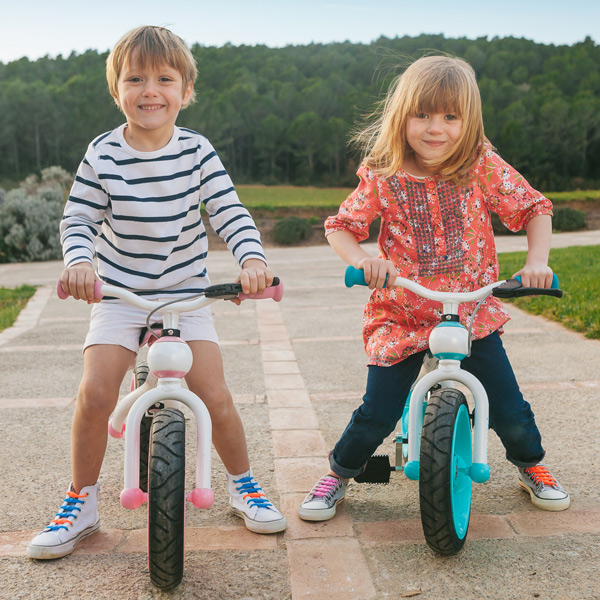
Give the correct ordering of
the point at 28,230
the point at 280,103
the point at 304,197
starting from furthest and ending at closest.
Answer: the point at 280,103, the point at 304,197, the point at 28,230

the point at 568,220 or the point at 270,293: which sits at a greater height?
the point at 270,293

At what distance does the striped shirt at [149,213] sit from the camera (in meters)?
Answer: 2.29

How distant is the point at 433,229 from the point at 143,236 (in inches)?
39.1

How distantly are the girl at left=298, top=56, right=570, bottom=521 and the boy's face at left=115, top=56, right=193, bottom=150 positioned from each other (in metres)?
0.66

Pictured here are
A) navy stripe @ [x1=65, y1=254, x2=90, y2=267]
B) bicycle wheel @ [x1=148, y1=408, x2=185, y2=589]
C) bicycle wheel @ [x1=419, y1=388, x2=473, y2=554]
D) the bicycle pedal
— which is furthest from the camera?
the bicycle pedal

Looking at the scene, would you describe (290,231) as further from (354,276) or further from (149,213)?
(354,276)

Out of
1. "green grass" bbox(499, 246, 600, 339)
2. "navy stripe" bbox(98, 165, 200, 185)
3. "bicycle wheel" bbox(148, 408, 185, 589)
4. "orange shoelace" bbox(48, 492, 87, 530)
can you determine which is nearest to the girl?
"navy stripe" bbox(98, 165, 200, 185)

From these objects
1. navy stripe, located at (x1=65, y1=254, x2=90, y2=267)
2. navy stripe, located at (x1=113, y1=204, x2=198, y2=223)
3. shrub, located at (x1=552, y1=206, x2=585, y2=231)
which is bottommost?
shrub, located at (x1=552, y1=206, x2=585, y2=231)

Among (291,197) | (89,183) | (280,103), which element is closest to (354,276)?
(89,183)

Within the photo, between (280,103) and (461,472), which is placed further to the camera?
(280,103)

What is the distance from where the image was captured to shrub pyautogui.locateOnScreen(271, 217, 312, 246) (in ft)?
76.5

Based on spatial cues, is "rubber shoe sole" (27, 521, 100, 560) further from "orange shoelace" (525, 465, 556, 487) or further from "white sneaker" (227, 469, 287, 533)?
"orange shoelace" (525, 465, 556, 487)

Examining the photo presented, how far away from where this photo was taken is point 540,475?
255cm

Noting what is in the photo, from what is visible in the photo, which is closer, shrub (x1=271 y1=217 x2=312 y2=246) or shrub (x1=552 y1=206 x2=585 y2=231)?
shrub (x1=552 y1=206 x2=585 y2=231)
